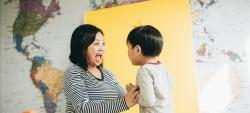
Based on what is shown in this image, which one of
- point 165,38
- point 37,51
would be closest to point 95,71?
point 165,38

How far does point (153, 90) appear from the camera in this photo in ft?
4.33

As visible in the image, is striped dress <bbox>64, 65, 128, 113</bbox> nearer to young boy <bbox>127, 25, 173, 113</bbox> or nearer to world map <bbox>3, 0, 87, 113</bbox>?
young boy <bbox>127, 25, 173, 113</bbox>

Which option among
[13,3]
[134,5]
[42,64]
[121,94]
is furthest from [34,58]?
Answer: [121,94]

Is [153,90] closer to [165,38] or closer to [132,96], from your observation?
[132,96]

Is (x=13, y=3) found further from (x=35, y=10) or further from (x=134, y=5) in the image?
(x=134, y=5)

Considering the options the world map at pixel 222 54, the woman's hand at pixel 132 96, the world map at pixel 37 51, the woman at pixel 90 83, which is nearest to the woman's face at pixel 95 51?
the woman at pixel 90 83

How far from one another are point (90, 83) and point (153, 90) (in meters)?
0.29

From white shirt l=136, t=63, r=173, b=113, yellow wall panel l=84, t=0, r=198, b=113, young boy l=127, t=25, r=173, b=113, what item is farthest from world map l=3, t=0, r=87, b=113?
white shirt l=136, t=63, r=173, b=113

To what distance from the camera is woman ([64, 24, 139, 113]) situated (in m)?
1.38

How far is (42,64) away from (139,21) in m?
0.88

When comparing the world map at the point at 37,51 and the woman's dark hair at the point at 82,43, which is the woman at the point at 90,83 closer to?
the woman's dark hair at the point at 82,43

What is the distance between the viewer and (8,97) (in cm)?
275

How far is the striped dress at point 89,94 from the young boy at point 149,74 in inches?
4.6

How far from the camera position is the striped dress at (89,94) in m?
1.38
